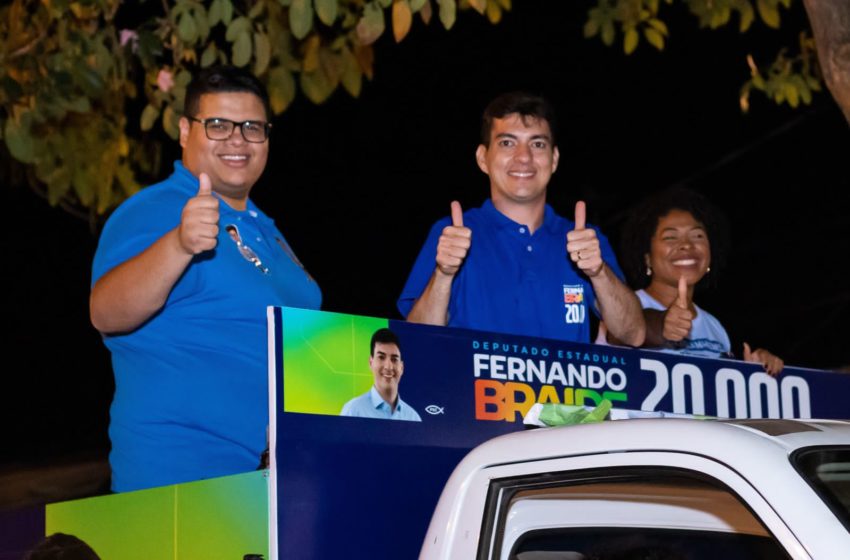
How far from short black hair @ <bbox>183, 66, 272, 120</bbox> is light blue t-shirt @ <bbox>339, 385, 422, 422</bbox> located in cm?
137

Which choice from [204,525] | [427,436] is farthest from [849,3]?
[204,525]

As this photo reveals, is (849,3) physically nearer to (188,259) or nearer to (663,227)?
(663,227)

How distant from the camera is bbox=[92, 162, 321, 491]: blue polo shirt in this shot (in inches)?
140

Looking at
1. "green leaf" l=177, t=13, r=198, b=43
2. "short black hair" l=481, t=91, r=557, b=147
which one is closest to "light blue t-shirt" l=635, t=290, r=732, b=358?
"short black hair" l=481, t=91, r=557, b=147

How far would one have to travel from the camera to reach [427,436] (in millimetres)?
3221

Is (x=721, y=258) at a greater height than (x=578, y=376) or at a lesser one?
greater

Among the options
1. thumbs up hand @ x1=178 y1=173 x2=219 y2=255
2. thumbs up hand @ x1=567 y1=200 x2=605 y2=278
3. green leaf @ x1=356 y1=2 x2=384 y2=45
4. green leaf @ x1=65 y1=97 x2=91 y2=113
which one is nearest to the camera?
thumbs up hand @ x1=178 y1=173 x2=219 y2=255

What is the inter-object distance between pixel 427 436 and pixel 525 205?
4.44 feet

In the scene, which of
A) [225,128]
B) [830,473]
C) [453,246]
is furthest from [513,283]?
[830,473]

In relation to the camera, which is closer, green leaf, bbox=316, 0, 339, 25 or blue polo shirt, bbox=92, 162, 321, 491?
blue polo shirt, bbox=92, 162, 321, 491

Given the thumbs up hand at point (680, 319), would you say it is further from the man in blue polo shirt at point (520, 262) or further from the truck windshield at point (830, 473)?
the truck windshield at point (830, 473)

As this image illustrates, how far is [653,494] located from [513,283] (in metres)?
1.45

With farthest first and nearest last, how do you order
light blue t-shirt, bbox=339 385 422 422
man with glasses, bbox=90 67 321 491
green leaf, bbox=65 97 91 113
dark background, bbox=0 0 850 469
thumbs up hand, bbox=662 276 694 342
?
dark background, bbox=0 0 850 469 < green leaf, bbox=65 97 91 113 < thumbs up hand, bbox=662 276 694 342 < man with glasses, bbox=90 67 321 491 < light blue t-shirt, bbox=339 385 422 422

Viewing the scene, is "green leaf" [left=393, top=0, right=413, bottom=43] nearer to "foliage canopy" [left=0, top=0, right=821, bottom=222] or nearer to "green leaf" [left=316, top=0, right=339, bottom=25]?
"foliage canopy" [left=0, top=0, right=821, bottom=222]
